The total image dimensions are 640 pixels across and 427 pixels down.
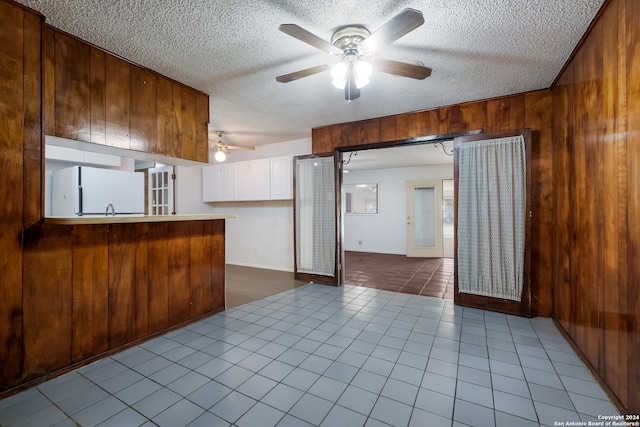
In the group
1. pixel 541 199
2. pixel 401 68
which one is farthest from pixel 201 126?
pixel 541 199

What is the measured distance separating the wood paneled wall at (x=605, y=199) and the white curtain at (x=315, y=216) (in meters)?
2.68

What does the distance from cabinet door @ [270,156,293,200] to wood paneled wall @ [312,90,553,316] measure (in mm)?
2073

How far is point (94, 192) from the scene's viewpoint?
3756mm

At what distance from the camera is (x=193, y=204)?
5707 millimetres

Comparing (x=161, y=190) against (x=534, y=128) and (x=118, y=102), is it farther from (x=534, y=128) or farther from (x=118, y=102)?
(x=534, y=128)

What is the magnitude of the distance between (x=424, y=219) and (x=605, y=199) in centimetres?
552

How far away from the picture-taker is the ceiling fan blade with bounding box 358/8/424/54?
1466 mm

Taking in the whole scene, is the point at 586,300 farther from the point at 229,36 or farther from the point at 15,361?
the point at 15,361

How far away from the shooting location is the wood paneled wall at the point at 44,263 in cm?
169

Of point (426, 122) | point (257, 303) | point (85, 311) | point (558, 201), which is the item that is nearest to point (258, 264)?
point (257, 303)

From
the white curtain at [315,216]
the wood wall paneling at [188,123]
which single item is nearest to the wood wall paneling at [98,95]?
the wood wall paneling at [188,123]

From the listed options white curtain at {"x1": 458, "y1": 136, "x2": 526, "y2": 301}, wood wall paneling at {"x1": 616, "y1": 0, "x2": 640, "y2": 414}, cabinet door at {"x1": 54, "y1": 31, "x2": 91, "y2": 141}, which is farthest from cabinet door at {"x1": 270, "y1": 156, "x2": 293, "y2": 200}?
wood wall paneling at {"x1": 616, "y1": 0, "x2": 640, "y2": 414}

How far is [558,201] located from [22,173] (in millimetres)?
4373

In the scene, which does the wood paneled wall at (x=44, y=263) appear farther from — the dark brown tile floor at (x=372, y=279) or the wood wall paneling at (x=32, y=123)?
the dark brown tile floor at (x=372, y=279)
